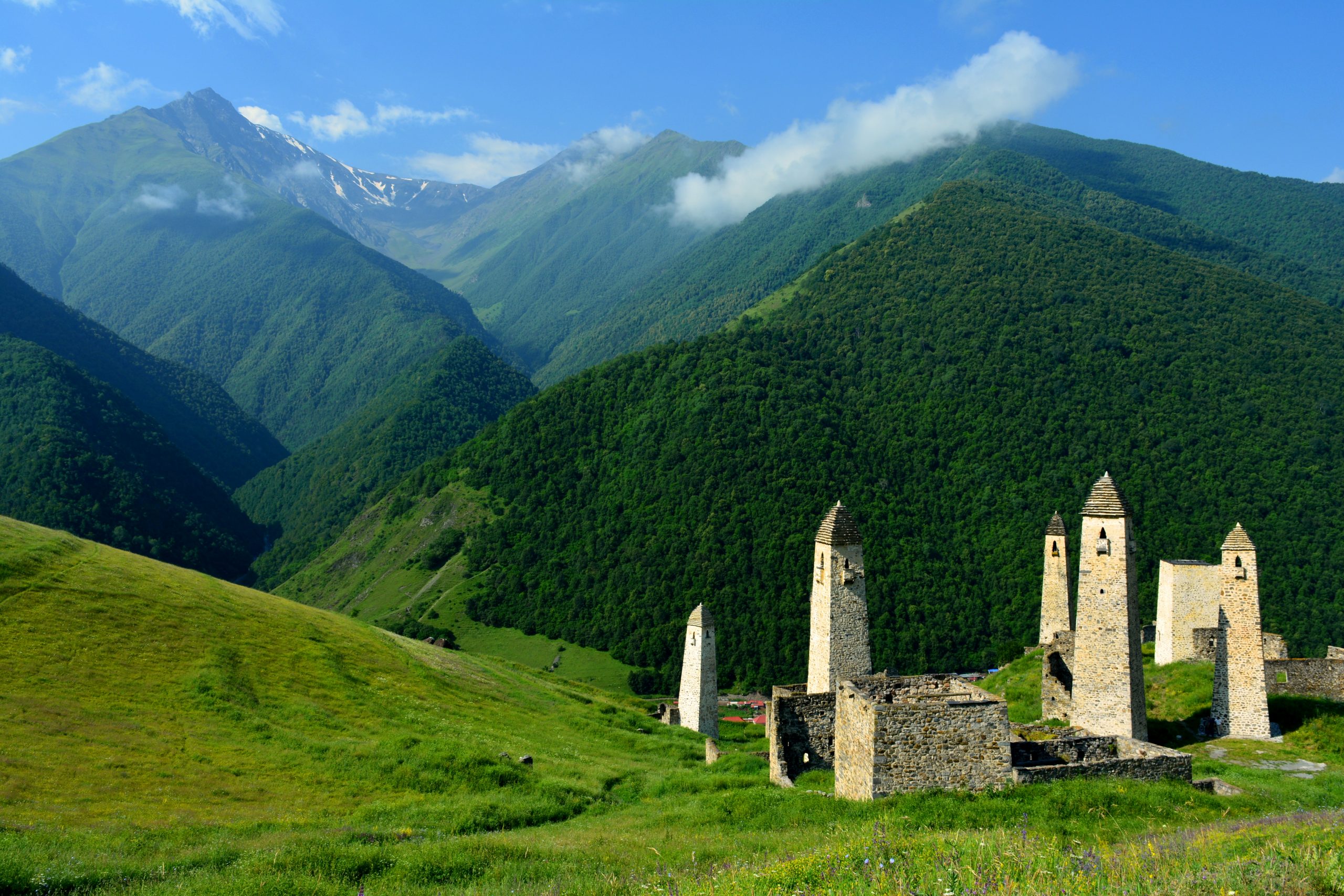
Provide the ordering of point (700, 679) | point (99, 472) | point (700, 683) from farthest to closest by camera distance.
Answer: point (99, 472), point (700, 683), point (700, 679)

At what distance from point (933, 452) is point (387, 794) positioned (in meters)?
112

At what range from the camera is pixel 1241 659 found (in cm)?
2969

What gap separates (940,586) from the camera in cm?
10244

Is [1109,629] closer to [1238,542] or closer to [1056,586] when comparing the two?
[1238,542]

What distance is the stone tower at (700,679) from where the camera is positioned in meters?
41.5

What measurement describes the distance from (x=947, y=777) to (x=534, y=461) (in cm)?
13618

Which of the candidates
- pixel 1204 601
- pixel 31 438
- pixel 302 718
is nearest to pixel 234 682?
pixel 302 718

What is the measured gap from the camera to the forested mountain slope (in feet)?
320

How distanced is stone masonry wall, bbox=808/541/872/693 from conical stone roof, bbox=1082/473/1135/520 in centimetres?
813

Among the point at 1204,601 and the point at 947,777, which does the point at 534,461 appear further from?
the point at 947,777

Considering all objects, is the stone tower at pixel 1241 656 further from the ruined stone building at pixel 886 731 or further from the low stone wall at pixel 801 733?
the low stone wall at pixel 801 733

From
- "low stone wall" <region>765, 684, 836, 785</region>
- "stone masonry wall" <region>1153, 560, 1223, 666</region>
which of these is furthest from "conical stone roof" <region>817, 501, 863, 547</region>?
"stone masonry wall" <region>1153, 560, 1223, 666</region>

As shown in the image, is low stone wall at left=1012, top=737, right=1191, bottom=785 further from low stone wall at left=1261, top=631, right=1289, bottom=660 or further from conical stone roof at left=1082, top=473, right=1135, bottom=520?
low stone wall at left=1261, top=631, right=1289, bottom=660

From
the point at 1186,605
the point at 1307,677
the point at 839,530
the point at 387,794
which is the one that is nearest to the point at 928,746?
the point at 839,530
